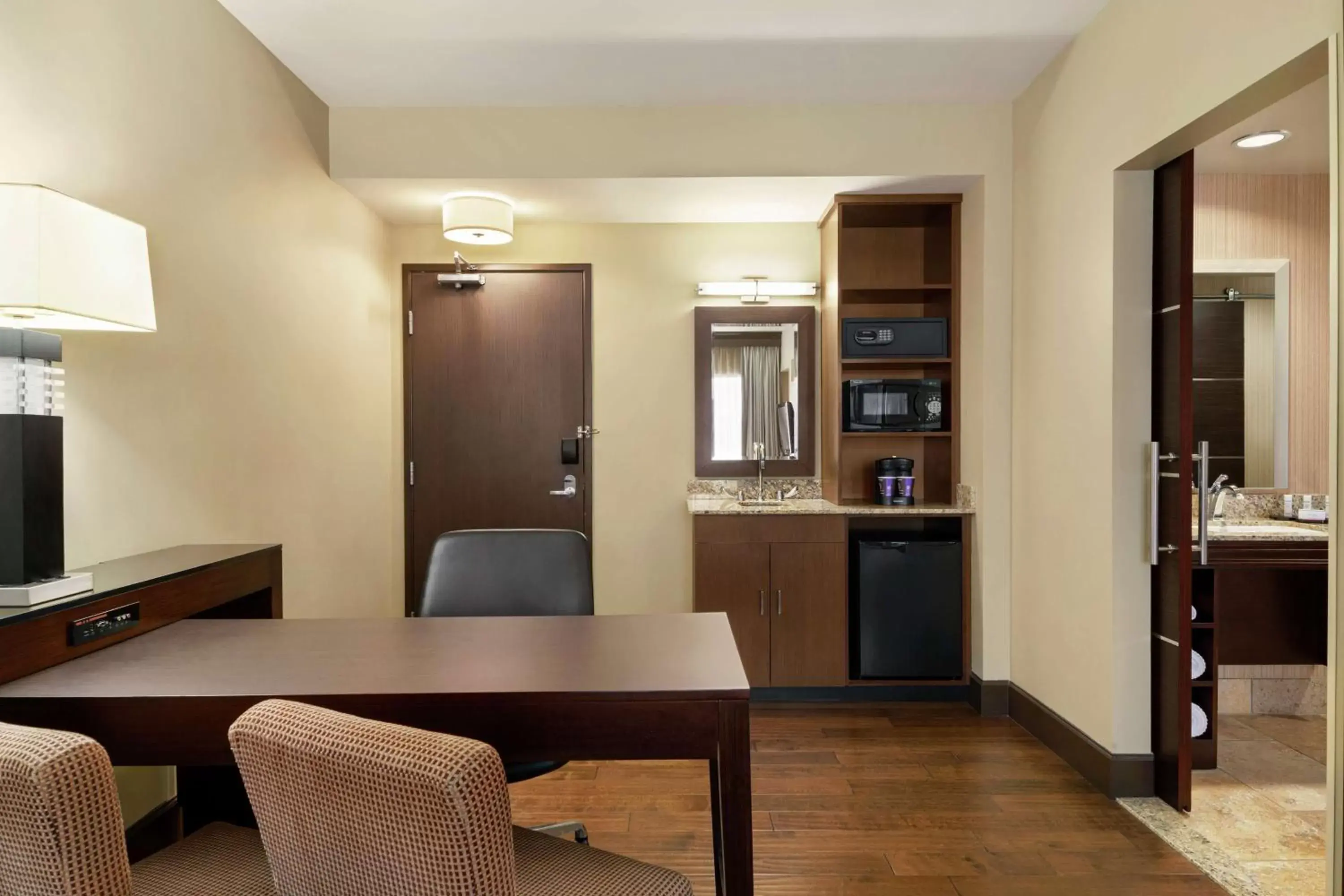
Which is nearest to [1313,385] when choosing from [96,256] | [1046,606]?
[1046,606]

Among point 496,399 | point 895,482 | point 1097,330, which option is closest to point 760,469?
point 895,482

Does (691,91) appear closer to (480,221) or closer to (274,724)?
(480,221)

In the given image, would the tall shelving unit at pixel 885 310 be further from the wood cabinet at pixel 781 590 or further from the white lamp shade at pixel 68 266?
the white lamp shade at pixel 68 266

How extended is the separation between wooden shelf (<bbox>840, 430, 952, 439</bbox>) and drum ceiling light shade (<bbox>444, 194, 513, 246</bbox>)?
1879mm

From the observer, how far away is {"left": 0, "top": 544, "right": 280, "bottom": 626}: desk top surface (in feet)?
4.80

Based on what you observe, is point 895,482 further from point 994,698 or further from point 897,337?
point 994,698

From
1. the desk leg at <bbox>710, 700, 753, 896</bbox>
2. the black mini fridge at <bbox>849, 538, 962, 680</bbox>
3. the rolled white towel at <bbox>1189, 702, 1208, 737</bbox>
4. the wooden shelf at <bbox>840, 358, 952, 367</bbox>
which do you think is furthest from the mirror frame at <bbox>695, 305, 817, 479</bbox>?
the desk leg at <bbox>710, 700, 753, 896</bbox>

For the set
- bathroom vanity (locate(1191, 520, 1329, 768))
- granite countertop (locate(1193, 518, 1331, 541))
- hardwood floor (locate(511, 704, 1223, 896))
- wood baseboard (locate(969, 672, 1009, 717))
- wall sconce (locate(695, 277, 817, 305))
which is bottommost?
hardwood floor (locate(511, 704, 1223, 896))

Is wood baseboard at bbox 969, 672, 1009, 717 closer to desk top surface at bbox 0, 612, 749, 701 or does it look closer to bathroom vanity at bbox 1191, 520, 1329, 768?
bathroom vanity at bbox 1191, 520, 1329, 768

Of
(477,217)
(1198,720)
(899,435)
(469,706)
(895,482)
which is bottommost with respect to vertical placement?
(1198,720)

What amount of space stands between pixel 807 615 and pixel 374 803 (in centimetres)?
292

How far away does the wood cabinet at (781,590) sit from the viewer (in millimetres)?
3629

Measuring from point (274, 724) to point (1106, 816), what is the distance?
255 cm

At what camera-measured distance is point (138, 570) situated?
74.5 inches
